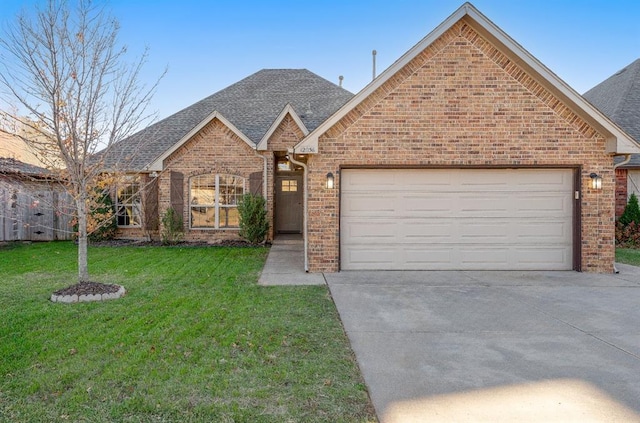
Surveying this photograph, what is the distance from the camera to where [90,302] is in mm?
6062

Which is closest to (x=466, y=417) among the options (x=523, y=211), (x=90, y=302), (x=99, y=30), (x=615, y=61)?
(x=90, y=302)

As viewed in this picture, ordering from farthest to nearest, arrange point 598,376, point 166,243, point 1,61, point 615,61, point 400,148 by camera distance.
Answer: point 615,61 → point 166,243 → point 400,148 → point 1,61 → point 598,376

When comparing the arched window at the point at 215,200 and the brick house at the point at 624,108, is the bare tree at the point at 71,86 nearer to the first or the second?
the arched window at the point at 215,200

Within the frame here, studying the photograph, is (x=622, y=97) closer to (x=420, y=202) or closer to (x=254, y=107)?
(x=420, y=202)

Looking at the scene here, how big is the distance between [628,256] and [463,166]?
653 cm

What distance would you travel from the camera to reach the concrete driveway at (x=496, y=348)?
10.2 ft

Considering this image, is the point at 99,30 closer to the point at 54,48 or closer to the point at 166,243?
the point at 54,48

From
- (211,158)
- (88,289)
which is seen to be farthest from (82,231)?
(211,158)

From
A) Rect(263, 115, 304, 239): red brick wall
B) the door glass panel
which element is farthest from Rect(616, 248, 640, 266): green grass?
the door glass panel

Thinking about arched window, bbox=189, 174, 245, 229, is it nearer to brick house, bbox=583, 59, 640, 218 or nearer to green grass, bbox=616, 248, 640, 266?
green grass, bbox=616, 248, 640, 266

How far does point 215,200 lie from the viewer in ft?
46.3

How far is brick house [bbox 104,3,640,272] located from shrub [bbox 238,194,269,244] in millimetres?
4591

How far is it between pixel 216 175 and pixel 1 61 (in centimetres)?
747

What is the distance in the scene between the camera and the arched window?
46.1 ft
